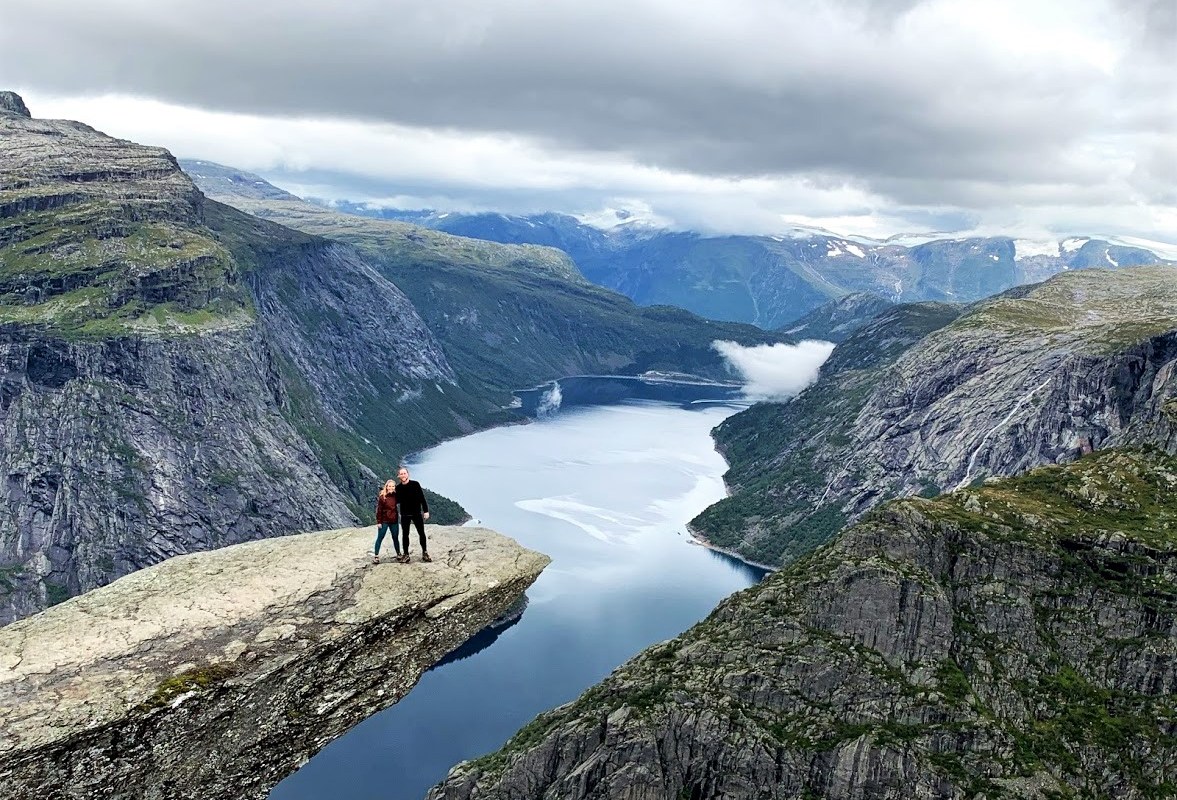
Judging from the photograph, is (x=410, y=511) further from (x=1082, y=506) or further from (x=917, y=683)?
(x=1082, y=506)

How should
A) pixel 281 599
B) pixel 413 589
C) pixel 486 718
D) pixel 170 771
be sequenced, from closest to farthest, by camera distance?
pixel 170 771 < pixel 281 599 < pixel 413 589 < pixel 486 718

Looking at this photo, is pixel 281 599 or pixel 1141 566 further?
pixel 1141 566

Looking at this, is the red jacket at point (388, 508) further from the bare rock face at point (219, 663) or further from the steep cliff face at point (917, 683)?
the steep cliff face at point (917, 683)

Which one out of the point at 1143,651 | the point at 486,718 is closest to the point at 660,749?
the point at 1143,651

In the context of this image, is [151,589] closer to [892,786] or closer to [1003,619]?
[892,786]

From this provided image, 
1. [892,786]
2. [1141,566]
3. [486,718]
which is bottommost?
[486,718]

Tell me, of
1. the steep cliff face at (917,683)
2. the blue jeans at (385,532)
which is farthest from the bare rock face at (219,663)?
the steep cliff face at (917,683)

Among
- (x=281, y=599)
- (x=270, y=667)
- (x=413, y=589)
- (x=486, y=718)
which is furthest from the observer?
(x=486, y=718)

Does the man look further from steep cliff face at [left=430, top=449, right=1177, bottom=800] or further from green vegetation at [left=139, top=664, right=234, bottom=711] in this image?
steep cliff face at [left=430, top=449, right=1177, bottom=800]
